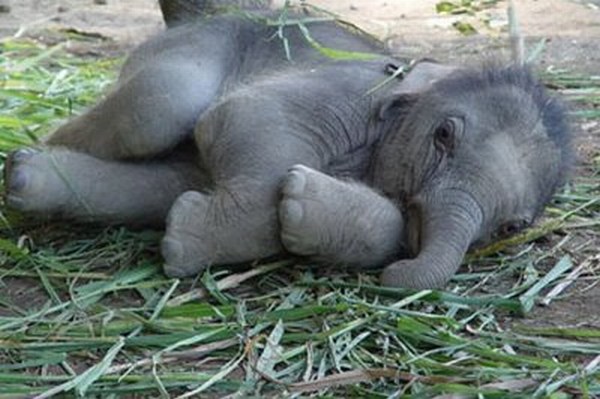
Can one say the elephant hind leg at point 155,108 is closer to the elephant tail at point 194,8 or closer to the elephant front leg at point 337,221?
the elephant tail at point 194,8

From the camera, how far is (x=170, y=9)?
15.1ft

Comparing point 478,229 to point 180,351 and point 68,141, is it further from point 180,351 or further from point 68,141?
point 68,141

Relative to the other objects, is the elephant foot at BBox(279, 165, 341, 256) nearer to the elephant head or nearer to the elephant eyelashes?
the elephant head

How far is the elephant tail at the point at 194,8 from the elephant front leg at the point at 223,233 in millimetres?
1002

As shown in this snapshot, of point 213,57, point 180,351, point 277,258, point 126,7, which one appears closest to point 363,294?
point 277,258

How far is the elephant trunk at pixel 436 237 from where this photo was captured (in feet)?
11.6

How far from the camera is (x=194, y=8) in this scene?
4.55 metres

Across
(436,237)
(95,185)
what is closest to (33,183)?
(95,185)

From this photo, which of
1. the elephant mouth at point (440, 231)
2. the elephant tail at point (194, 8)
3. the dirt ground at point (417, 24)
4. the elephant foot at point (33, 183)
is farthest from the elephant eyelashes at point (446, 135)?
the dirt ground at point (417, 24)

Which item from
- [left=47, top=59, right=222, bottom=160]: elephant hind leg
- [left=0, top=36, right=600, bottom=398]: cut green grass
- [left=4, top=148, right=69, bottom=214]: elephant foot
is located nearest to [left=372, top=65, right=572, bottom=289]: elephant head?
[left=0, top=36, right=600, bottom=398]: cut green grass

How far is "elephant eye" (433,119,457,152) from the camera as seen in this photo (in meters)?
3.85

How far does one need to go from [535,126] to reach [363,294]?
0.75 m

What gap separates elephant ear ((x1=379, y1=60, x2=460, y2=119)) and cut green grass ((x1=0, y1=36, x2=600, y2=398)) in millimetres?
500

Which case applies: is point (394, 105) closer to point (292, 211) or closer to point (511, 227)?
point (511, 227)
